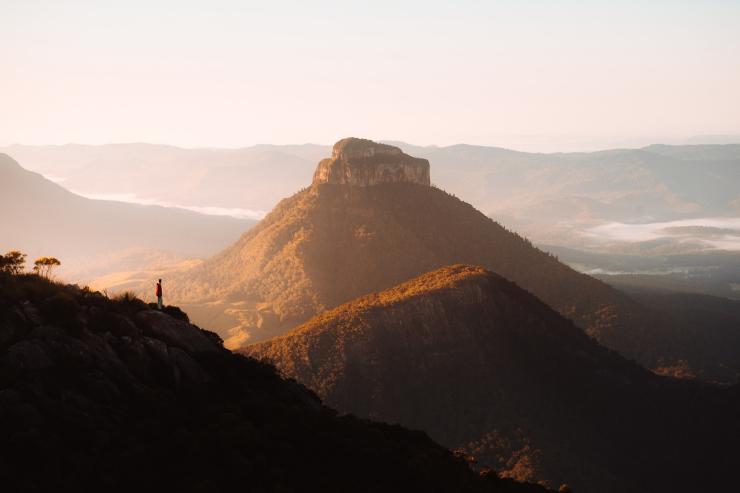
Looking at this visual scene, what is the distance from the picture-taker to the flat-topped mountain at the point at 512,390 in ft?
365

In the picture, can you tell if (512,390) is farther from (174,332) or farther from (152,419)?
(152,419)

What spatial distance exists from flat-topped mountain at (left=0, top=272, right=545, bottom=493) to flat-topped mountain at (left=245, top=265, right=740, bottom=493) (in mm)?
57193

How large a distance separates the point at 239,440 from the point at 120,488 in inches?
323

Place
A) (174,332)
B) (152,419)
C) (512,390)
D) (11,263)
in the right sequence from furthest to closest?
(512,390)
(11,263)
(174,332)
(152,419)

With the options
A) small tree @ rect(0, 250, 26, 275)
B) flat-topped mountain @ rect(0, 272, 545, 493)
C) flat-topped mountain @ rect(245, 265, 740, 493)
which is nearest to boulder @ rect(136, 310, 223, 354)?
flat-topped mountain @ rect(0, 272, 545, 493)

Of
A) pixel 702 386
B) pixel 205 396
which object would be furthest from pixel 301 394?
pixel 702 386

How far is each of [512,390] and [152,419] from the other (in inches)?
3397

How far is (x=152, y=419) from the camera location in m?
44.9

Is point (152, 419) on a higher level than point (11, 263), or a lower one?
Answer: lower

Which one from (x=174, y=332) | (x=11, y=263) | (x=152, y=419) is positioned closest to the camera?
(x=152, y=419)

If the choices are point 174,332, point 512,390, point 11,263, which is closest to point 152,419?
point 174,332

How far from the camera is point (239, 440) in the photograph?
1805 inches

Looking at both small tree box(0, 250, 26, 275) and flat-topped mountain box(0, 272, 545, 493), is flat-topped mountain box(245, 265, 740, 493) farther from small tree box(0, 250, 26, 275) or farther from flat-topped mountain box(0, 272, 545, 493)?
small tree box(0, 250, 26, 275)

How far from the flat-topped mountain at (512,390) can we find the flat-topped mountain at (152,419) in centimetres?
5719
